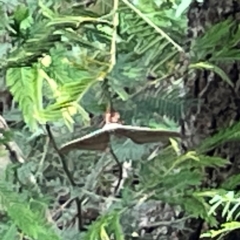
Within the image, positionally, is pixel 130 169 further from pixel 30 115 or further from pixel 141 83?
pixel 30 115

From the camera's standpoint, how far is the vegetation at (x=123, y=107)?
0.66 metres

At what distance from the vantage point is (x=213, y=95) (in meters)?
1.02

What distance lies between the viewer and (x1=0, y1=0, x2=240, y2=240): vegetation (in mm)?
662

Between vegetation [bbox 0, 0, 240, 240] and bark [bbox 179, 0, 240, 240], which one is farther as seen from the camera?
bark [bbox 179, 0, 240, 240]

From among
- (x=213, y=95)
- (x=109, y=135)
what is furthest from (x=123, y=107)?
(x=109, y=135)

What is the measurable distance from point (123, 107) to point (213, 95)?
0.69ft

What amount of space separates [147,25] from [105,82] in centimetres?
11

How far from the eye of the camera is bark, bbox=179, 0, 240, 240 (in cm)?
98

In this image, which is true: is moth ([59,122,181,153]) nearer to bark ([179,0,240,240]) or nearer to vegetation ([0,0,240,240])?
vegetation ([0,0,240,240])

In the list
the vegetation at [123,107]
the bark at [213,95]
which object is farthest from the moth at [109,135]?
the bark at [213,95]

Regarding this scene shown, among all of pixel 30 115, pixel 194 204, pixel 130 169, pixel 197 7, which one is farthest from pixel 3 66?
pixel 130 169

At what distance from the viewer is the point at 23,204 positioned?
26.7 inches

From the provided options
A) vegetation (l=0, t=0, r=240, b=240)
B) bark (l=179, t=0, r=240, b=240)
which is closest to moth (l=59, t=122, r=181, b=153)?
vegetation (l=0, t=0, r=240, b=240)

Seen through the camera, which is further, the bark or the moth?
the bark
